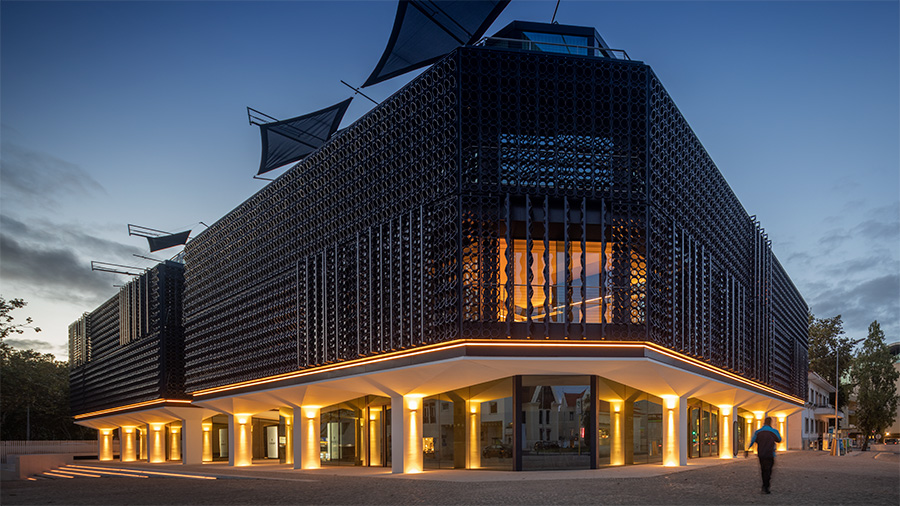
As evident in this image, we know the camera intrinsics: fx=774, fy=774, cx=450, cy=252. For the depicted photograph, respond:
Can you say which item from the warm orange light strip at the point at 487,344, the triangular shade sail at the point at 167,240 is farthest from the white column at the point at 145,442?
the warm orange light strip at the point at 487,344

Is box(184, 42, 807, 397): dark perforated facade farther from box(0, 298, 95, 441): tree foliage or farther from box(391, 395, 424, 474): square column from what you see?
box(0, 298, 95, 441): tree foliage

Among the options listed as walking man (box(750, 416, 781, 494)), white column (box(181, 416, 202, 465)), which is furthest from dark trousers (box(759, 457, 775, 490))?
white column (box(181, 416, 202, 465))

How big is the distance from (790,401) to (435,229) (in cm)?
4040

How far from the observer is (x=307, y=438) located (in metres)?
33.7

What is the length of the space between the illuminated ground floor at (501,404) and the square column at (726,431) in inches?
80.4

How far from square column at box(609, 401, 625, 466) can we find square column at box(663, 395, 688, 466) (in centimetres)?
152

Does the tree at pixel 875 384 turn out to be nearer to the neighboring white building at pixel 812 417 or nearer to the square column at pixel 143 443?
the neighboring white building at pixel 812 417

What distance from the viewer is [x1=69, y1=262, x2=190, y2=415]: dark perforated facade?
49.6m

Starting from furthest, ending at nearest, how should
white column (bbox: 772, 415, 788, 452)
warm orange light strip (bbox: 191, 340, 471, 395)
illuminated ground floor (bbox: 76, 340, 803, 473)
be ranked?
white column (bbox: 772, 415, 788, 452)
illuminated ground floor (bbox: 76, 340, 803, 473)
warm orange light strip (bbox: 191, 340, 471, 395)

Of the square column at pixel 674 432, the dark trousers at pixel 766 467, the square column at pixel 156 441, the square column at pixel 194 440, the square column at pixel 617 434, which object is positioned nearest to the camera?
the dark trousers at pixel 766 467

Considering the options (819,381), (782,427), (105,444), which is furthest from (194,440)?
(819,381)

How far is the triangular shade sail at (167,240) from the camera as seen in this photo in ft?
180

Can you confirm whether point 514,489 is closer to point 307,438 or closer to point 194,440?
point 307,438

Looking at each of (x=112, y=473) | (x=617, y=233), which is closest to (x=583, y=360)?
(x=617, y=233)
